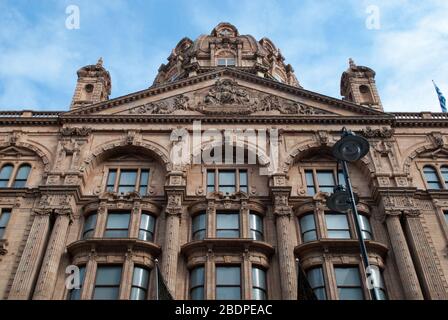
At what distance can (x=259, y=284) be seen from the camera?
2550 cm

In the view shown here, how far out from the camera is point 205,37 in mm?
59562

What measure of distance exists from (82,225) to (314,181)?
13517mm

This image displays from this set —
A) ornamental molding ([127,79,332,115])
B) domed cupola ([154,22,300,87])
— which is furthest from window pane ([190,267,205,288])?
domed cupola ([154,22,300,87])

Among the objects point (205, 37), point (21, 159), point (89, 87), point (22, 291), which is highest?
point (205, 37)

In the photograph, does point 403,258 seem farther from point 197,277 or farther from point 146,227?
point 146,227

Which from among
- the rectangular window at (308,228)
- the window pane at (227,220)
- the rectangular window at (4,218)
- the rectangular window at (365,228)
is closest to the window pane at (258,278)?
the window pane at (227,220)

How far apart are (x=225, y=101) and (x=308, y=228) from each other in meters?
11.1

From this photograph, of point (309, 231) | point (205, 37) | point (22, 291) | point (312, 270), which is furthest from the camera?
point (205, 37)

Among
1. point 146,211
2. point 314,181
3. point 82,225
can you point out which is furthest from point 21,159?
point 314,181

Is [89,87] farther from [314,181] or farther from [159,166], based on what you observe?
[314,181]

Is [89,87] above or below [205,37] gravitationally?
below

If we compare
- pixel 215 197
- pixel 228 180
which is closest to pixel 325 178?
pixel 228 180

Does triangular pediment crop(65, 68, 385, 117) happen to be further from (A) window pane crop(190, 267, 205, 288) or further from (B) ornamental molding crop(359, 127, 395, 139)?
(A) window pane crop(190, 267, 205, 288)

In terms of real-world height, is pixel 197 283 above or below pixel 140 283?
above
